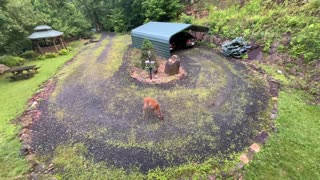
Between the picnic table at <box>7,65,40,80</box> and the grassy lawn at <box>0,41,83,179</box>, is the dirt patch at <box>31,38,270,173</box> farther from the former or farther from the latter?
the picnic table at <box>7,65,40,80</box>

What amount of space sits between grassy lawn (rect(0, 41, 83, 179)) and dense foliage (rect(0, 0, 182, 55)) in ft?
9.63

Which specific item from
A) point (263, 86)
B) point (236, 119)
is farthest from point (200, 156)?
point (263, 86)

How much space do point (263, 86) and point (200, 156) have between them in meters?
5.08

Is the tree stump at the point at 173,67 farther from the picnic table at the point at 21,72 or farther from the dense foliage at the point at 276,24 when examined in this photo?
the picnic table at the point at 21,72

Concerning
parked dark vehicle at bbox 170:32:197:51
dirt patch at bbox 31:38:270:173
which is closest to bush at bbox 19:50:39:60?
dirt patch at bbox 31:38:270:173

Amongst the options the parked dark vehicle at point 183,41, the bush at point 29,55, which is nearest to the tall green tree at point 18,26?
the bush at point 29,55

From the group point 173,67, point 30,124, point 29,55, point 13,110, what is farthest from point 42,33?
point 173,67

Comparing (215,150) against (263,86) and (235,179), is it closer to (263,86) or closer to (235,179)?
(235,179)

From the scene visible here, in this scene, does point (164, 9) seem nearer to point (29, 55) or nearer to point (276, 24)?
point (276, 24)

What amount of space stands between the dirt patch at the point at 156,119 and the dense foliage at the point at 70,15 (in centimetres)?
754

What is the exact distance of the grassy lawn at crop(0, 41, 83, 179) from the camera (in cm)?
504

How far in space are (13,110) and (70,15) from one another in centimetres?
1953

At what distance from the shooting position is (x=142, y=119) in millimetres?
6773

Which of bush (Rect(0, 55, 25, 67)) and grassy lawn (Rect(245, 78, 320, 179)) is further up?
grassy lawn (Rect(245, 78, 320, 179))
